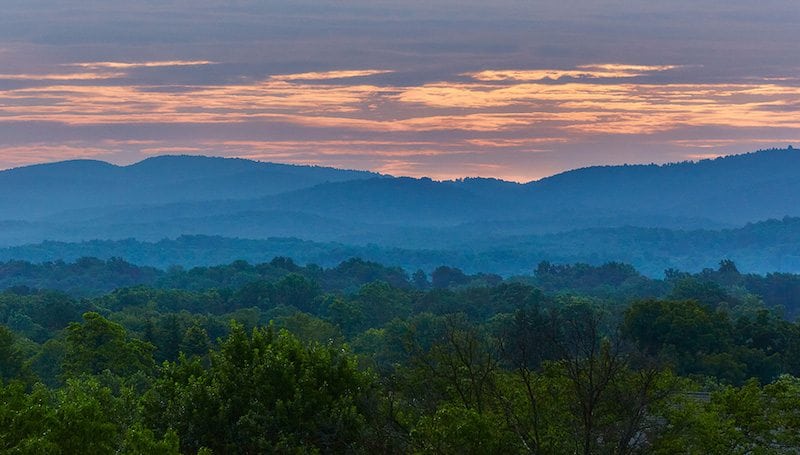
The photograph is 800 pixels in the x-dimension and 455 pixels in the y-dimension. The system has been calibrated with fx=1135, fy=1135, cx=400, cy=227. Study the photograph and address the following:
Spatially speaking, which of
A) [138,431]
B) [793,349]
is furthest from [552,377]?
[793,349]

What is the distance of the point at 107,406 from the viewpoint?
31859mm

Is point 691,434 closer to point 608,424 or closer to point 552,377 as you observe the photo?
point 608,424

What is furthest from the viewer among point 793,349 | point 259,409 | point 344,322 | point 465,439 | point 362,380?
point 344,322

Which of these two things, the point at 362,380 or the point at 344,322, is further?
the point at 344,322

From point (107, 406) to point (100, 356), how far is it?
28.5 m

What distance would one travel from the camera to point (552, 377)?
1208 inches

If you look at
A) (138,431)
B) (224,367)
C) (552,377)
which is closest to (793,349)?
(552,377)

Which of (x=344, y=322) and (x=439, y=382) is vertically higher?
(x=439, y=382)

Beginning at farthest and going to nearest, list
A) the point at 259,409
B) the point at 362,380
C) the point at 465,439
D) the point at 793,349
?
the point at 793,349
the point at 362,380
the point at 259,409
the point at 465,439

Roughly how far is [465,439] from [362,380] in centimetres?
597

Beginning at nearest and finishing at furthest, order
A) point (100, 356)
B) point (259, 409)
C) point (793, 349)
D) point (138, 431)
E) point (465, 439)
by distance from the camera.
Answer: point (138, 431) → point (465, 439) → point (259, 409) → point (100, 356) → point (793, 349)

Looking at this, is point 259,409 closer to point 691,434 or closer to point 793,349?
point 691,434

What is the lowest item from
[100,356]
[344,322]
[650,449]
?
[344,322]

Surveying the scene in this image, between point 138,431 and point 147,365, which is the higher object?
point 138,431
